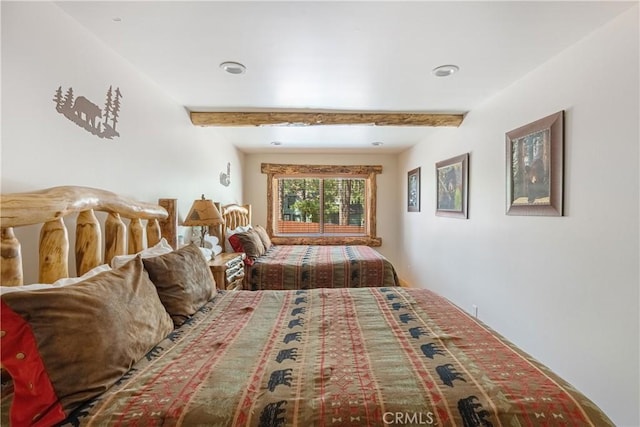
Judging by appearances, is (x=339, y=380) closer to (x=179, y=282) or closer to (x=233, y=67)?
(x=179, y=282)

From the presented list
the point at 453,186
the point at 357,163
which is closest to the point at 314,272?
the point at 453,186

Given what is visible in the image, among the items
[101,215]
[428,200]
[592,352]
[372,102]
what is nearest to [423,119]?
[372,102]

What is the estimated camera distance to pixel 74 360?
0.90 meters

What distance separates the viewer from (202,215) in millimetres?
2816

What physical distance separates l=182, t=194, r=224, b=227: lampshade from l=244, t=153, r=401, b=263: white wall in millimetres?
2740

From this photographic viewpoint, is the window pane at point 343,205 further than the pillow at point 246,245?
Yes

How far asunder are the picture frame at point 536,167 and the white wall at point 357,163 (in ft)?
10.5

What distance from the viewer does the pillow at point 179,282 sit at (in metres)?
1.52

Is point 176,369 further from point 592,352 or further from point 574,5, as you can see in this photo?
point 574,5

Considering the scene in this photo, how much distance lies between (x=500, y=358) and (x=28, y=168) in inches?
81.1

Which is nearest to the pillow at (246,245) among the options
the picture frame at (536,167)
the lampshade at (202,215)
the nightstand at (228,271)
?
the nightstand at (228,271)

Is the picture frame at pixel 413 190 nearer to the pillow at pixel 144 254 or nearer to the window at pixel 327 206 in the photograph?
the window at pixel 327 206

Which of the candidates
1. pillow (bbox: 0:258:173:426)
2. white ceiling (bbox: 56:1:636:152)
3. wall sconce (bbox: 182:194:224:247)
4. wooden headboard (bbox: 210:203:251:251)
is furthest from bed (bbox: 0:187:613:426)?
wooden headboard (bbox: 210:203:251:251)

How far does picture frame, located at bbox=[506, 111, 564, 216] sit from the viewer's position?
201 centimetres
